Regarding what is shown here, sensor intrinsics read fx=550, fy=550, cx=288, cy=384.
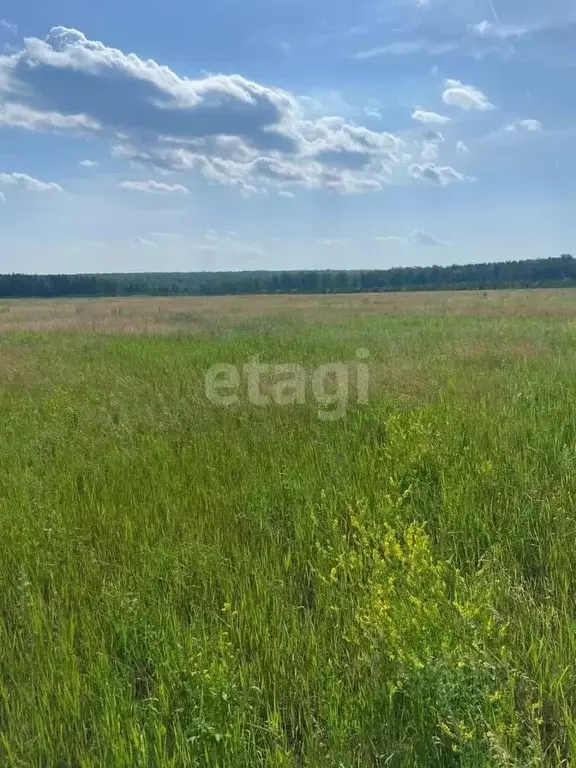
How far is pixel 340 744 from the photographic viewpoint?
1.80 meters

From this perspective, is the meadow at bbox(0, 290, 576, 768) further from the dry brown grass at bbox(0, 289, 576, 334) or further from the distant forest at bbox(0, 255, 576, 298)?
the distant forest at bbox(0, 255, 576, 298)

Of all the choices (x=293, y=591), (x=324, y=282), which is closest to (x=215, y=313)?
(x=293, y=591)

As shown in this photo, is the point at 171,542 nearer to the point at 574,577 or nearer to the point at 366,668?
the point at 366,668

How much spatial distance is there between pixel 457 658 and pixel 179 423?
444 centimetres

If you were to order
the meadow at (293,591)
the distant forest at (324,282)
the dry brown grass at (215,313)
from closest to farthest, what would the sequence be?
the meadow at (293,591)
the dry brown grass at (215,313)
the distant forest at (324,282)

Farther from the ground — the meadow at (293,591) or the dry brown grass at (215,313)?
the dry brown grass at (215,313)

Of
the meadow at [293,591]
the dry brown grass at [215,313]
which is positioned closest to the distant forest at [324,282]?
the dry brown grass at [215,313]

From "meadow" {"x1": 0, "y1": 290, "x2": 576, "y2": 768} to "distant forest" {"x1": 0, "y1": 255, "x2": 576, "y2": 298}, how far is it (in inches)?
3939

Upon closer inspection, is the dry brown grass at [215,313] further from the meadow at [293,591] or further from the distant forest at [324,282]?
the distant forest at [324,282]

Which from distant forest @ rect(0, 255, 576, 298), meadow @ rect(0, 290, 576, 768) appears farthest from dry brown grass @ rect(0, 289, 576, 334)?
distant forest @ rect(0, 255, 576, 298)

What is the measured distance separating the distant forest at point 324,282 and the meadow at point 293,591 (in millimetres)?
100048

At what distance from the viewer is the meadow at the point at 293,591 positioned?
6.09 feet

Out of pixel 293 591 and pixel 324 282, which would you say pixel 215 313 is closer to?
pixel 293 591

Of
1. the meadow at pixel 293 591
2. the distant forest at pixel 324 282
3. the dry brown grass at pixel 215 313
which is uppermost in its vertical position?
the distant forest at pixel 324 282
